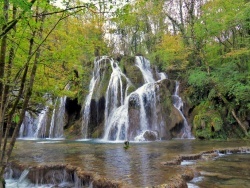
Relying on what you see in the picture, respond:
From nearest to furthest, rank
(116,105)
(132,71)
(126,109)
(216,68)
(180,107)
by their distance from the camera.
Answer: (126,109)
(216,68)
(116,105)
(180,107)
(132,71)

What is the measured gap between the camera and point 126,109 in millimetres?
19250

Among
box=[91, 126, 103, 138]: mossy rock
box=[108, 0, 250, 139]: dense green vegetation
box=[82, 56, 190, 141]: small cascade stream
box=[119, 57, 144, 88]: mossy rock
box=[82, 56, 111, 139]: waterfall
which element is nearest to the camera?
box=[108, 0, 250, 139]: dense green vegetation

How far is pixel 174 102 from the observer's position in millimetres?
20938

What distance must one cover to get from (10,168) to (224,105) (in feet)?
45.1

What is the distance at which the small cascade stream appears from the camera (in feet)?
59.9

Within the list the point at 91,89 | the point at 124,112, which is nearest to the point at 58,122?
the point at 91,89

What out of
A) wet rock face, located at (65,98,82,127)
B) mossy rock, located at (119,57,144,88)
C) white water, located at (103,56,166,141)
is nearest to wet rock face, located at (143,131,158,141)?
white water, located at (103,56,166,141)

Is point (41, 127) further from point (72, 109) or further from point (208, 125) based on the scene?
point (208, 125)

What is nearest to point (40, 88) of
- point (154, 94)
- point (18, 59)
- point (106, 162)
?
point (18, 59)

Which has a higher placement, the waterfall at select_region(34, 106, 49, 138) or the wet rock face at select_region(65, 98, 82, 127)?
the wet rock face at select_region(65, 98, 82, 127)

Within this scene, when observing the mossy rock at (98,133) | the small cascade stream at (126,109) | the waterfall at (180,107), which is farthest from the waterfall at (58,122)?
the waterfall at (180,107)

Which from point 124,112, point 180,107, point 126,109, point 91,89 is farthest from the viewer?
point 91,89

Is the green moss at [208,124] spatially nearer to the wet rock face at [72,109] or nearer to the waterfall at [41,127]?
the wet rock face at [72,109]

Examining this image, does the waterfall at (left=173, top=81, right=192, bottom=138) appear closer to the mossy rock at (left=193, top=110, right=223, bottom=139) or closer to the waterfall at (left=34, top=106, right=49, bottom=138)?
the mossy rock at (left=193, top=110, right=223, bottom=139)
